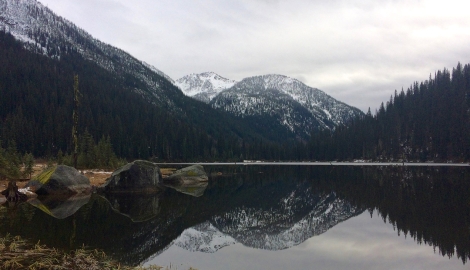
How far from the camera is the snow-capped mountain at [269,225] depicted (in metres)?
18.9

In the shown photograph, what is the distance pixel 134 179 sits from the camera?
138 ft

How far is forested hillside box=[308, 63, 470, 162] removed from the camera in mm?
126000

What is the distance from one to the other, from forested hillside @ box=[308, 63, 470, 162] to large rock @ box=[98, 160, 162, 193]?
110m

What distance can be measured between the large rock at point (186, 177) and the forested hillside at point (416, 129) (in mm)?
100110

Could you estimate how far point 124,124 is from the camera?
467 ft

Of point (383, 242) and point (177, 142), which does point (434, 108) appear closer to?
point (177, 142)

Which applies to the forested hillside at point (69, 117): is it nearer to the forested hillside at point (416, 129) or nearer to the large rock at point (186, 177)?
the forested hillside at point (416, 129)

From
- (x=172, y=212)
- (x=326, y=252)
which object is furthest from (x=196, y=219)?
(x=326, y=252)

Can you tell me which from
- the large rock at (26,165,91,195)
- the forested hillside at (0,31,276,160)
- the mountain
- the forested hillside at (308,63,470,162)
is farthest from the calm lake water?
the forested hillside at (308,63,470,162)

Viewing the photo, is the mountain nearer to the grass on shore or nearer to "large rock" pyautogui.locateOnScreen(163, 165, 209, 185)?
"large rock" pyautogui.locateOnScreen(163, 165, 209, 185)

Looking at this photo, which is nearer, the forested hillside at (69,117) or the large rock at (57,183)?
the large rock at (57,183)

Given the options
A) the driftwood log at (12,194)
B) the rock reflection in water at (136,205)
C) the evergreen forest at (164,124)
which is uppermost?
the evergreen forest at (164,124)

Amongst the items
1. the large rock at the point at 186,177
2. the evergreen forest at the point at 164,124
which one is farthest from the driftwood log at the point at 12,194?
the evergreen forest at the point at 164,124

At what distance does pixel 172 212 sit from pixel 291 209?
380 inches
